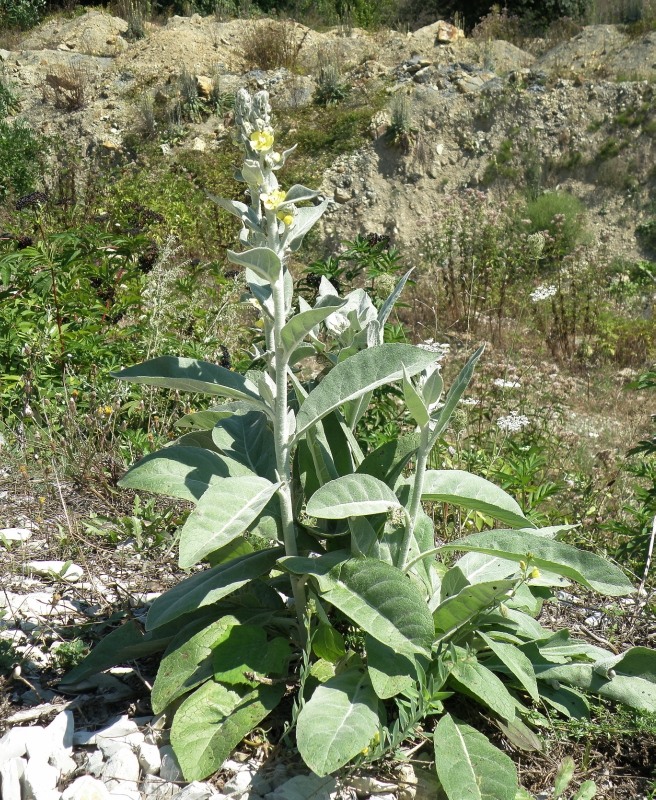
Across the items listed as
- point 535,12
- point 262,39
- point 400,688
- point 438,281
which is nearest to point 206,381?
point 400,688

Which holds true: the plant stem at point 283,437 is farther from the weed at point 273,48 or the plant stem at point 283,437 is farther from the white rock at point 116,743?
the weed at point 273,48

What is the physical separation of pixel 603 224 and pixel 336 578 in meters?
12.2

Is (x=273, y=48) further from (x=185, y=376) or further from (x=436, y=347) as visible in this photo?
(x=185, y=376)

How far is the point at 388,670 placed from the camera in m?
1.67

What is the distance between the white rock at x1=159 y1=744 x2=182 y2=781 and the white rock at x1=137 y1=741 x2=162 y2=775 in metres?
0.01

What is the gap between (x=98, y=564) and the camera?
271 cm

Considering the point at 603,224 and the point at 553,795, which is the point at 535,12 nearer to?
the point at 603,224

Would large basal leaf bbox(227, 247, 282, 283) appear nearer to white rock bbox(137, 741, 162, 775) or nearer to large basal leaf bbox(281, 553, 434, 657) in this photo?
large basal leaf bbox(281, 553, 434, 657)

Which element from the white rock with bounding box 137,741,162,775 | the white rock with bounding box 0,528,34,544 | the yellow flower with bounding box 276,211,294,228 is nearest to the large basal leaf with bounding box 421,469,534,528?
the yellow flower with bounding box 276,211,294,228

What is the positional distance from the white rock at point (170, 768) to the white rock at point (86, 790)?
0.13 metres

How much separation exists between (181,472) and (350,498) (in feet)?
1.46

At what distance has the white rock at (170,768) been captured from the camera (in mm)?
1708

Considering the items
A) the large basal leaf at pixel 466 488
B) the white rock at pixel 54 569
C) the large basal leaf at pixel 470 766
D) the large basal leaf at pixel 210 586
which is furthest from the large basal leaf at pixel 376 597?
the white rock at pixel 54 569

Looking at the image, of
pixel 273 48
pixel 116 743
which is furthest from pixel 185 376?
pixel 273 48
